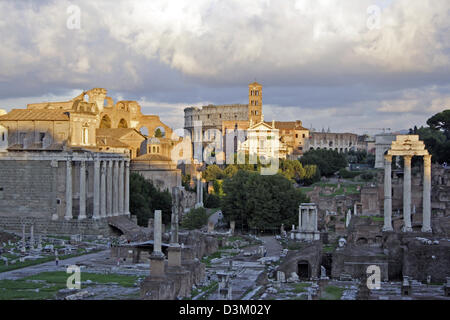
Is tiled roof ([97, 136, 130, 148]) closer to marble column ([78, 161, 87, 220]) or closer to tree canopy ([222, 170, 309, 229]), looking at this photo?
tree canopy ([222, 170, 309, 229])

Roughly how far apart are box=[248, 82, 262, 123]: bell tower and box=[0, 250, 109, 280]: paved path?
377 feet

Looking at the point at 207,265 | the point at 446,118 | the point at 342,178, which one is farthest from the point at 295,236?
the point at 342,178

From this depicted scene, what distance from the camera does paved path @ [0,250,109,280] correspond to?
113 ft

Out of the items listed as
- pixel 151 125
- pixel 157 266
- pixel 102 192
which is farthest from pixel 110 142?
pixel 157 266

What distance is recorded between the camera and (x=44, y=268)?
122 ft

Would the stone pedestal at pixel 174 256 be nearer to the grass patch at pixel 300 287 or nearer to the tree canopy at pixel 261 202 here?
the grass patch at pixel 300 287

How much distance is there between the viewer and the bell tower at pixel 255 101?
15638cm

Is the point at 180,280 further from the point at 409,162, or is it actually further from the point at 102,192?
the point at 102,192

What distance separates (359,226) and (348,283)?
14.0 meters

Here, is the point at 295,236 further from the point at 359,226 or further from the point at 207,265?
the point at 207,265

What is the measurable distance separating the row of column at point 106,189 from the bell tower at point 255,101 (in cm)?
9759

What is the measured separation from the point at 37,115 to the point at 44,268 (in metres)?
25.6
